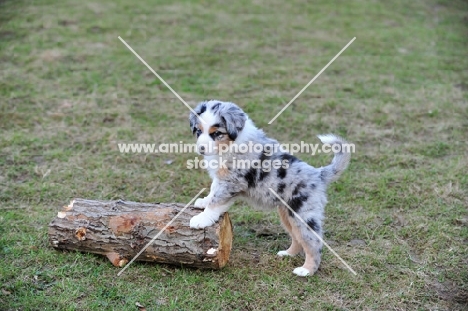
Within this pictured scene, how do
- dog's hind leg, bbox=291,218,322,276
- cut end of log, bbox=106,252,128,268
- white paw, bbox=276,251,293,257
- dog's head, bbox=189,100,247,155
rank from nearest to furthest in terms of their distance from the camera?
1. dog's head, bbox=189,100,247,155
2. dog's hind leg, bbox=291,218,322,276
3. cut end of log, bbox=106,252,128,268
4. white paw, bbox=276,251,293,257

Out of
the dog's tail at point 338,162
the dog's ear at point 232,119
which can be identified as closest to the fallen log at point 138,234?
the dog's ear at point 232,119

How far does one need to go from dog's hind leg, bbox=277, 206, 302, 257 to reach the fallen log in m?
0.48

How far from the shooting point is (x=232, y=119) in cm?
424

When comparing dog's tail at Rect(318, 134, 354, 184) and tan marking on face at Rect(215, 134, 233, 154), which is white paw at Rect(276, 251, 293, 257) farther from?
tan marking on face at Rect(215, 134, 233, 154)

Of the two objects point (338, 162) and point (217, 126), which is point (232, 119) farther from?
point (338, 162)

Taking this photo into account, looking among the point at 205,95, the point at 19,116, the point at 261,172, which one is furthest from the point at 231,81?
the point at 261,172

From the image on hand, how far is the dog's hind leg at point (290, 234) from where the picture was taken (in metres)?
4.43

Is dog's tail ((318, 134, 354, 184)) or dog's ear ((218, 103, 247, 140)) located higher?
dog's ear ((218, 103, 247, 140))

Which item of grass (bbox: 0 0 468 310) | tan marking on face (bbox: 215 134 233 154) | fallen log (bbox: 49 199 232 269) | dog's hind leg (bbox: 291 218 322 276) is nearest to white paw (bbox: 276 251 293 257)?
grass (bbox: 0 0 468 310)

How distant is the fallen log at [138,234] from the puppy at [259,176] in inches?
5.3

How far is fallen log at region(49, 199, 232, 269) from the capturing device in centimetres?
427

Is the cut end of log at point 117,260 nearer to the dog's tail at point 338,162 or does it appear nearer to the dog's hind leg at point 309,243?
the dog's hind leg at point 309,243

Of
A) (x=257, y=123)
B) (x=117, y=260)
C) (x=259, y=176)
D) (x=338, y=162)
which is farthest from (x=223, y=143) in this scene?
(x=257, y=123)

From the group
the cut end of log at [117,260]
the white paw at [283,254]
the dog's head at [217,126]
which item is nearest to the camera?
the dog's head at [217,126]
